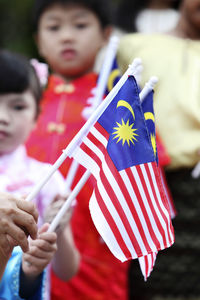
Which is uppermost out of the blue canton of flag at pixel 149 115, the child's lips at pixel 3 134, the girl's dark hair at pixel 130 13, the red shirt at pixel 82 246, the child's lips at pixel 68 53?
the blue canton of flag at pixel 149 115

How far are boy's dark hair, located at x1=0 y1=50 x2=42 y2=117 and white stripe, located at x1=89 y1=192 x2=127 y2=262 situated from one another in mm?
996

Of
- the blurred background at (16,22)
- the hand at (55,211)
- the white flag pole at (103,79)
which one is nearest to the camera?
the hand at (55,211)

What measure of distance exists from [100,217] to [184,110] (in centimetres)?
133

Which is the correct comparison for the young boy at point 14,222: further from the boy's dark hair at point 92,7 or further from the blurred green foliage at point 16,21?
the blurred green foliage at point 16,21

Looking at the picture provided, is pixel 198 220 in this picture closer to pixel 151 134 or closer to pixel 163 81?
pixel 163 81

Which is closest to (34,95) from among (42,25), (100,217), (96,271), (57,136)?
(57,136)

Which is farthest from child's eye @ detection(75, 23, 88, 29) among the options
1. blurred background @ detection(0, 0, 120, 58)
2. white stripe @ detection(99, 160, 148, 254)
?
blurred background @ detection(0, 0, 120, 58)

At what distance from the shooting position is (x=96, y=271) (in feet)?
10.5

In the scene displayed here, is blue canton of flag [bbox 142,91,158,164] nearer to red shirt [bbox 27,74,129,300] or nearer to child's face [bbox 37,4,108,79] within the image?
red shirt [bbox 27,74,129,300]

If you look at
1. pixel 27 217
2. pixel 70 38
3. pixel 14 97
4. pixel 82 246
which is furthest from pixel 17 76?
pixel 27 217

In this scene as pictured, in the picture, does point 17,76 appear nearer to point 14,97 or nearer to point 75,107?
point 14,97

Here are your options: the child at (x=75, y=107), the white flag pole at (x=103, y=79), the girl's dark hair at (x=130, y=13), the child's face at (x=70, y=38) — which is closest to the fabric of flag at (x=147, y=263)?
the white flag pole at (x=103, y=79)

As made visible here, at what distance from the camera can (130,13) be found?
3.88 meters

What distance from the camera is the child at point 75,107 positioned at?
319cm
